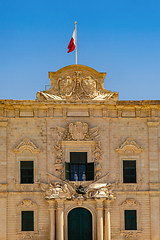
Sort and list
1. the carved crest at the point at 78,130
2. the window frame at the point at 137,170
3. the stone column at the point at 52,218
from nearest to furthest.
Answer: the stone column at the point at 52,218 → the window frame at the point at 137,170 → the carved crest at the point at 78,130

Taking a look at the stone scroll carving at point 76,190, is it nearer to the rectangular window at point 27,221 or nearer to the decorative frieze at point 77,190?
the decorative frieze at point 77,190

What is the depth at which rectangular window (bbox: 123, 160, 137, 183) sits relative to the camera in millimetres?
34406

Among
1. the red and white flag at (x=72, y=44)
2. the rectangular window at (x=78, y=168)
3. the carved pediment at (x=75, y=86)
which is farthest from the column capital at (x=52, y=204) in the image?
the red and white flag at (x=72, y=44)

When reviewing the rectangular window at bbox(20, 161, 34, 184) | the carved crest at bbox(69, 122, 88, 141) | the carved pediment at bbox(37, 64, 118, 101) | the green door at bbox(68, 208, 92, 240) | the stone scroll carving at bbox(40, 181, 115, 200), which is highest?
the carved pediment at bbox(37, 64, 118, 101)

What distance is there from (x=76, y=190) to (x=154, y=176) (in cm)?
563

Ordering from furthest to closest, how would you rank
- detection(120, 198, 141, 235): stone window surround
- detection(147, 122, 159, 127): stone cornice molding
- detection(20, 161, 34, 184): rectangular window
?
detection(147, 122, 159, 127): stone cornice molding, detection(20, 161, 34, 184): rectangular window, detection(120, 198, 141, 235): stone window surround

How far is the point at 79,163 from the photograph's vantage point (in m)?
34.2

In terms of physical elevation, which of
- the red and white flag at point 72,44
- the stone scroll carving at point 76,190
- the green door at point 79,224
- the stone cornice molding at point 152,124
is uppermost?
the red and white flag at point 72,44

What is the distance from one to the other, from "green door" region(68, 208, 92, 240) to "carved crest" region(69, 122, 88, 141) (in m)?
4.99

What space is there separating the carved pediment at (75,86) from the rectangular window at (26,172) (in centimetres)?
485

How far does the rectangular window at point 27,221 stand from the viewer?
33.6 metres

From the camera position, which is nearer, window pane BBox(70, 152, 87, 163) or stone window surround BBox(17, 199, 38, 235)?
stone window surround BBox(17, 199, 38, 235)

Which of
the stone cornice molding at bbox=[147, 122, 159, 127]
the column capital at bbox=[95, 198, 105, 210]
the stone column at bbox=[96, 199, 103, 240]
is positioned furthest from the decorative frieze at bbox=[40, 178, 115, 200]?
the stone cornice molding at bbox=[147, 122, 159, 127]

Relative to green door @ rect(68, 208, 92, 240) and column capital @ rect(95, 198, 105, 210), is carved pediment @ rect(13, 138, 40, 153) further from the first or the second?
column capital @ rect(95, 198, 105, 210)
